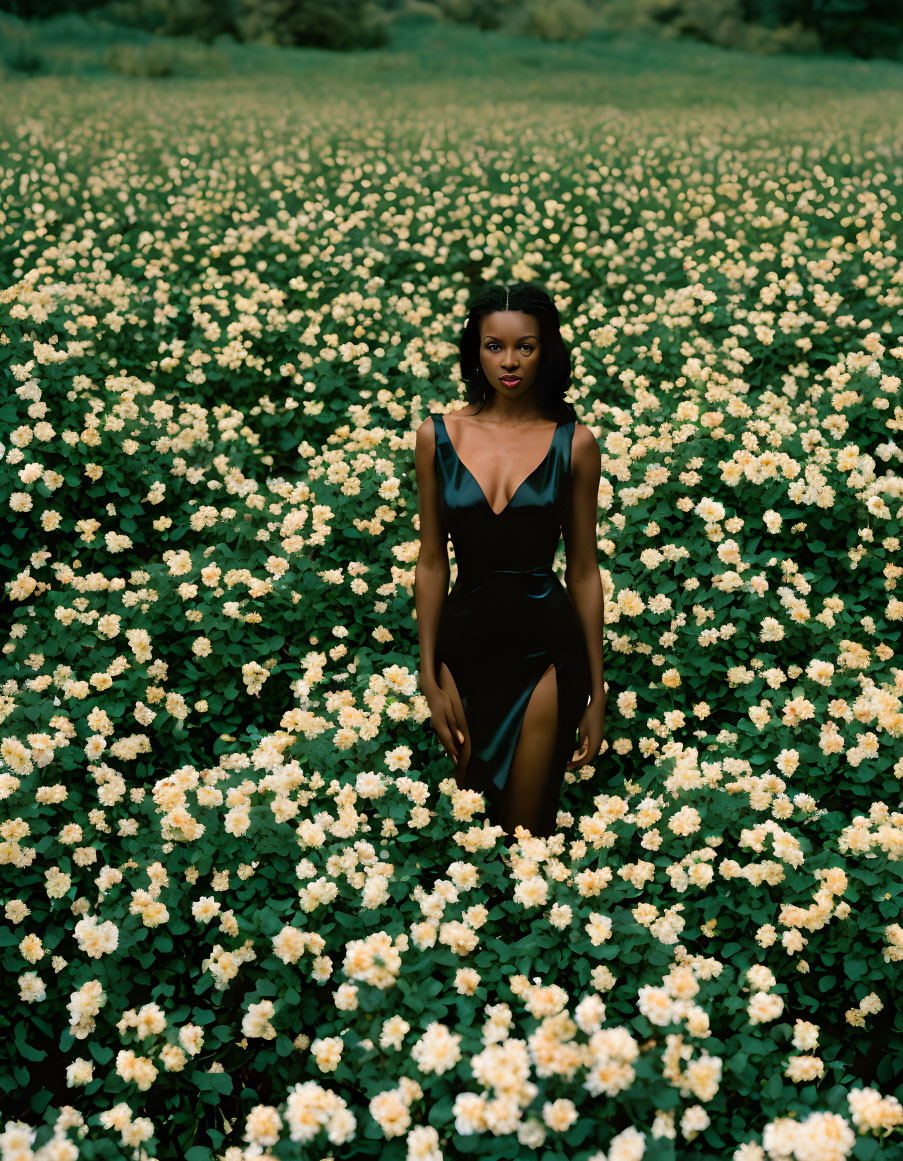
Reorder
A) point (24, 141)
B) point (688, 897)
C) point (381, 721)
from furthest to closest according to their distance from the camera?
1. point (24, 141)
2. point (381, 721)
3. point (688, 897)

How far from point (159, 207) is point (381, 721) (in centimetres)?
794

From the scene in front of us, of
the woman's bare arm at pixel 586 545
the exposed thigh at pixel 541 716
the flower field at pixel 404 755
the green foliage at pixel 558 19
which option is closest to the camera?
the flower field at pixel 404 755

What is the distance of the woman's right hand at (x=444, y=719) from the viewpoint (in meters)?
2.76

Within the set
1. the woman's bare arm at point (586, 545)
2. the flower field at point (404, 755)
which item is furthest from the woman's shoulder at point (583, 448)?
the flower field at point (404, 755)

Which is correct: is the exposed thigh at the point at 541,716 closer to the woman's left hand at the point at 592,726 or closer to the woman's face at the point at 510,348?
the woman's left hand at the point at 592,726

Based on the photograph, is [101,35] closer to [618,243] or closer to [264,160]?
[264,160]

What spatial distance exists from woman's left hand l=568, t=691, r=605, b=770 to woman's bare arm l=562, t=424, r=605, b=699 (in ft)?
0.10

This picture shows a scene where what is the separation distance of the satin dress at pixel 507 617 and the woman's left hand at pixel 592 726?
0.10ft

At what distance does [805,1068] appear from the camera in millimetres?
1946

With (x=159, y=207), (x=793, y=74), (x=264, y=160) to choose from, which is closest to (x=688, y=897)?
(x=159, y=207)

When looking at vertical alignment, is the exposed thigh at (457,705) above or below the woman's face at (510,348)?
below

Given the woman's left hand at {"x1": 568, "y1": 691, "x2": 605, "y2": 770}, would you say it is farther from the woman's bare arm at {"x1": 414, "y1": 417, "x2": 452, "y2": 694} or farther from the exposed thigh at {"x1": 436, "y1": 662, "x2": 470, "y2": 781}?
the woman's bare arm at {"x1": 414, "y1": 417, "x2": 452, "y2": 694}

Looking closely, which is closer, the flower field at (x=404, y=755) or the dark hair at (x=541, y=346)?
the flower field at (x=404, y=755)

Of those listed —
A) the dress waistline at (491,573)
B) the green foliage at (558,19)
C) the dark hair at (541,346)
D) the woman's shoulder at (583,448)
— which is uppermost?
the green foliage at (558,19)
